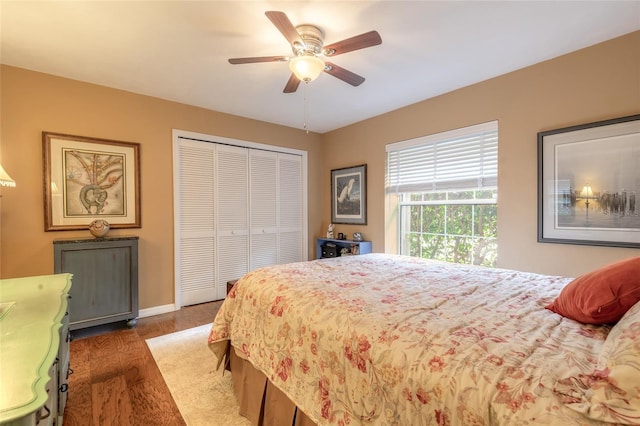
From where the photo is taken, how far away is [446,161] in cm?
321

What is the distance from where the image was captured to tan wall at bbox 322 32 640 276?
217 centimetres

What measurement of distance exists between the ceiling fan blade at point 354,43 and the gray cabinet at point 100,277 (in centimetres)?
268

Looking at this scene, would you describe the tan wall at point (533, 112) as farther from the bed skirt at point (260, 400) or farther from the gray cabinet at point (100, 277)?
the gray cabinet at point (100, 277)

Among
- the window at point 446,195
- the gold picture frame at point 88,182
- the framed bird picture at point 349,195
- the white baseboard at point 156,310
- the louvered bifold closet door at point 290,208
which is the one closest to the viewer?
the gold picture frame at point 88,182

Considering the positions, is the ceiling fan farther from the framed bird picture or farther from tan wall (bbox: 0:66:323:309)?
the framed bird picture

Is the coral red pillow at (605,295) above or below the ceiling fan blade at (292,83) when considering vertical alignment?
below

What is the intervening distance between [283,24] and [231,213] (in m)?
2.76

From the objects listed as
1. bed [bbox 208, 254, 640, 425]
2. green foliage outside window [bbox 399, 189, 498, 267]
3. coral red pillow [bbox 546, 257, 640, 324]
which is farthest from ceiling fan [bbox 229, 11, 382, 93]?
green foliage outside window [bbox 399, 189, 498, 267]

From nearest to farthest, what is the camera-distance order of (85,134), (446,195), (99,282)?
(99,282), (85,134), (446,195)

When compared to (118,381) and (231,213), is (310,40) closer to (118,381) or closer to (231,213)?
(231,213)

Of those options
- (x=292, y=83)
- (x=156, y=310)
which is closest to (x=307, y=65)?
(x=292, y=83)

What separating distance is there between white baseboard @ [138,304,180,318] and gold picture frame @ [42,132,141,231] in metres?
0.99

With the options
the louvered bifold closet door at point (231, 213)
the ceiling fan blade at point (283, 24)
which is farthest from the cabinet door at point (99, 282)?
the ceiling fan blade at point (283, 24)

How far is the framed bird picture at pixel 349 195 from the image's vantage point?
162 inches
